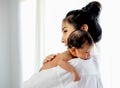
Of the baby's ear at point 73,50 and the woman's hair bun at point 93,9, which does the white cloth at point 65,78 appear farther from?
the woman's hair bun at point 93,9

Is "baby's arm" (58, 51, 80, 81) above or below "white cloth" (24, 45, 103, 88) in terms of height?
above

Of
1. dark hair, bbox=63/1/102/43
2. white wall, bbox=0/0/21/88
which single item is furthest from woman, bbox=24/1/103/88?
white wall, bbox=0/0/21/88

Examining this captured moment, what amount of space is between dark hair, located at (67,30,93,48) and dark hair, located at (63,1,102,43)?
5 cm

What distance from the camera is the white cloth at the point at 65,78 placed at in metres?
0.83

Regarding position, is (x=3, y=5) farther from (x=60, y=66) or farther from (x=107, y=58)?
(x=60, y=66)

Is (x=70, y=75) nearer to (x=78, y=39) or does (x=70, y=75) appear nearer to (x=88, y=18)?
(x=78, y=39)

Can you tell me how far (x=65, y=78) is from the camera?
2.75ft

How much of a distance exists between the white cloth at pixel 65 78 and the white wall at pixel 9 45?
1.45 metres

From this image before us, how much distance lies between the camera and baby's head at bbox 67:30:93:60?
0.80 meters

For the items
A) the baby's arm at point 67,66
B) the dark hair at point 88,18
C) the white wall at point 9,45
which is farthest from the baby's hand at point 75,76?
the white wall at point 9,45

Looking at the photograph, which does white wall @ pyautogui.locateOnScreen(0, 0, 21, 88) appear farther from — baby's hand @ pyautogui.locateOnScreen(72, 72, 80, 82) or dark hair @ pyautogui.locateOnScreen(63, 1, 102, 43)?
baby's hand @ pyautogui.locateOnScreen(72, 72, 80, 82)

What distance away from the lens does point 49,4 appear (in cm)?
218

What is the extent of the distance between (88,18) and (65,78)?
0.26 m

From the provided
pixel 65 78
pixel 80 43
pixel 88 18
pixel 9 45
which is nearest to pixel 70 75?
pixel 65 78
